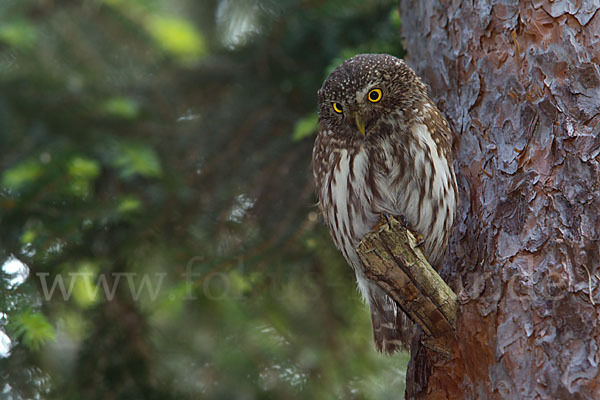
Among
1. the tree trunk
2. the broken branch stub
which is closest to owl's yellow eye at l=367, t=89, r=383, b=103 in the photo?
the tree trunk

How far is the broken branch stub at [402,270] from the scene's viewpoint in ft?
5.83

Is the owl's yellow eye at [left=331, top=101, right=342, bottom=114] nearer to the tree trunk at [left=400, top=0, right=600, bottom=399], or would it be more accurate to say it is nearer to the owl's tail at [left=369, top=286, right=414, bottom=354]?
the tree trunk at [left=400, top=0, right=600, bottom=399]

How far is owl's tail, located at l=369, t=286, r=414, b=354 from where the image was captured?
2434mm

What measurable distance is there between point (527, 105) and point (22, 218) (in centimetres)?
189

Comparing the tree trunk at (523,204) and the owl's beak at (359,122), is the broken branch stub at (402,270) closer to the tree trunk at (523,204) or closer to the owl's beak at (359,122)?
the tree trunk at (523,204)

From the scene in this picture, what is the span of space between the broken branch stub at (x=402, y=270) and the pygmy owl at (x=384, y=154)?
A: 0.43 m

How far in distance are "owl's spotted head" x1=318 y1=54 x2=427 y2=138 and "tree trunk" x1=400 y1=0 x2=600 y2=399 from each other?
0.17 meters

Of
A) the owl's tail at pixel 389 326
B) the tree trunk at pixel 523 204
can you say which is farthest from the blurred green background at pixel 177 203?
the tree trunk at pixel 523 204

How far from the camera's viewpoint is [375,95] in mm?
2301

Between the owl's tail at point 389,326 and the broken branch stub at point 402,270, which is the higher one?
the owl's tail at point 389,326

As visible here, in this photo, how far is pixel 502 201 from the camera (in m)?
1.99

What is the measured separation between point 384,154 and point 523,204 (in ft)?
1.76

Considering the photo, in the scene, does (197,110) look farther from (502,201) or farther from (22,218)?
(502,201)

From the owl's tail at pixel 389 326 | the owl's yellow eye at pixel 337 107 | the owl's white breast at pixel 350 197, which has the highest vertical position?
the owl's yellow eye at pixel 337 107
